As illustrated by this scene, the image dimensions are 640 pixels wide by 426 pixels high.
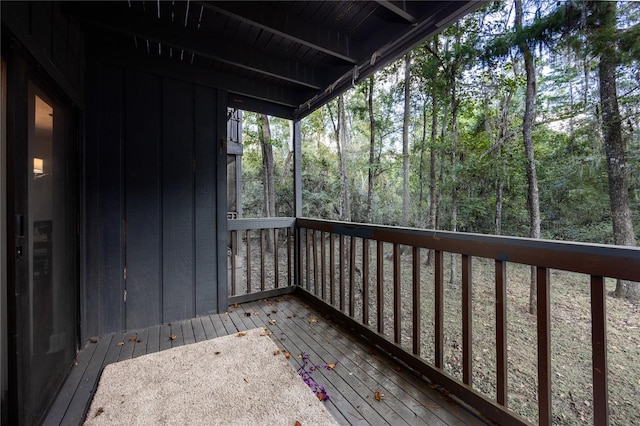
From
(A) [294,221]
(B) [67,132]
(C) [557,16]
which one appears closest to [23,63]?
(B) [67,132]

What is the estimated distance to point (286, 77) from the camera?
2834 mm

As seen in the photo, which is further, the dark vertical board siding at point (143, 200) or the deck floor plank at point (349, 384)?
the dark vertical board siding at point (143, 200)

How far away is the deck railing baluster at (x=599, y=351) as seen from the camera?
1077 mm

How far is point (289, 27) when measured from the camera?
2113mm

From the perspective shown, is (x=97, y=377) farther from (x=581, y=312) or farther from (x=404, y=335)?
(x=581, y=312)

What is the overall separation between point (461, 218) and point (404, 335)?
3470mm

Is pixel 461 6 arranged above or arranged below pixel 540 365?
above

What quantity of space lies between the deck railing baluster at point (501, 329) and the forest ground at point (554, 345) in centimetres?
39

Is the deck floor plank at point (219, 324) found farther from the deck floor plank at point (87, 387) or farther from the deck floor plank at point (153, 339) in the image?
the deck floor plank at point (87, 387)

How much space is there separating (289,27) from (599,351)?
274 centimetres

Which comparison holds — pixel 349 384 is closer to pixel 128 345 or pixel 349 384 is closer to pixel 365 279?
pixel 365 279

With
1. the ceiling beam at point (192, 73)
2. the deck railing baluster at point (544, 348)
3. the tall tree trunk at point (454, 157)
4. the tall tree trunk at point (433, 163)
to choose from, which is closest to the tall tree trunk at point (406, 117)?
the tall tree trunk at point (433, 163)

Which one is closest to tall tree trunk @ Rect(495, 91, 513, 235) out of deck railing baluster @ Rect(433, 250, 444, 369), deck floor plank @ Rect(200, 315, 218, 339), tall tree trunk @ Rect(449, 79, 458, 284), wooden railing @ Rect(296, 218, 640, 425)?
tall tree trunk @ Rect(449, 79, 458, 284)

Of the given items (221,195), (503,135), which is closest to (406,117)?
(503,135)
